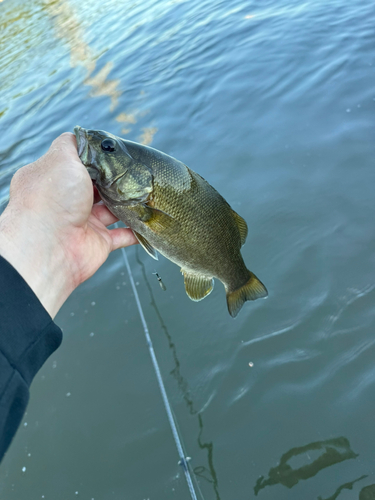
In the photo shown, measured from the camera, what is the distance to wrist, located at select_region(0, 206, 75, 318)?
2.12 metres

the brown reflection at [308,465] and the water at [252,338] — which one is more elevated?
the water at [252,338]

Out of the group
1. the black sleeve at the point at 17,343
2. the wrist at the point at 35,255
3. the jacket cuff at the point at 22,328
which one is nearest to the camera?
the black sleeve at the point at 17,343

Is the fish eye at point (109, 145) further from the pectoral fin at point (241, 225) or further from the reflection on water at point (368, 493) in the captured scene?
the reflection on water at point (368, 493)

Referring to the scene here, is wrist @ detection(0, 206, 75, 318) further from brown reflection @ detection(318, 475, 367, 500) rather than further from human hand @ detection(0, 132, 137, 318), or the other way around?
brown reflection @ detection(318, 475, 367, 500)

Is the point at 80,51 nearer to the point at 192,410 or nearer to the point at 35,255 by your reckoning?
the point at 35,255

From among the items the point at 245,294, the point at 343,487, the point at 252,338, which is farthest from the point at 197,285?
the point at 343,487

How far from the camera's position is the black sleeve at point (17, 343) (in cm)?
159

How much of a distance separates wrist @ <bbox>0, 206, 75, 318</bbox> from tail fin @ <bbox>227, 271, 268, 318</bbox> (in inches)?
43.0

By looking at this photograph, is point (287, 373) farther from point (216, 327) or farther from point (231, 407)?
point (216, 327)

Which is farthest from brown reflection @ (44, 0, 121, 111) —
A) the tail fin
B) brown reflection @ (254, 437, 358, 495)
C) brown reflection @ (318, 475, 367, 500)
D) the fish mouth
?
brown reflection @ (318, 475, 367, 500)

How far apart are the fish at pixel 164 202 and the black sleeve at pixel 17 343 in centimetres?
84

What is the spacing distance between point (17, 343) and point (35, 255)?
2.04ft

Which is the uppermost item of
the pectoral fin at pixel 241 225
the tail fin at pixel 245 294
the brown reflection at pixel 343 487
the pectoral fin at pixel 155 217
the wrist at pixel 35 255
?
the wrist at pixel 35 255

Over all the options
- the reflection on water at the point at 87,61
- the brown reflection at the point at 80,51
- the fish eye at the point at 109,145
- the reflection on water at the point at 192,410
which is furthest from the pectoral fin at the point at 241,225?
the brown reflection at the point at 80,51
